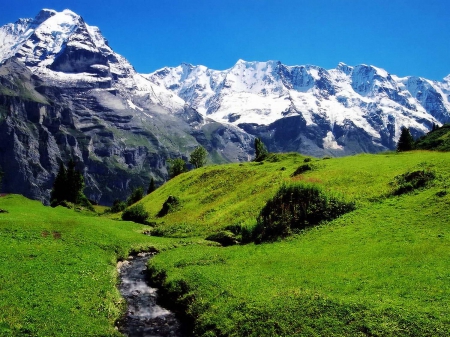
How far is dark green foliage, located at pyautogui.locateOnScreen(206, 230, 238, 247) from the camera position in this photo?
53500 millimetres

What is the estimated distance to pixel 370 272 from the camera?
2994 cm

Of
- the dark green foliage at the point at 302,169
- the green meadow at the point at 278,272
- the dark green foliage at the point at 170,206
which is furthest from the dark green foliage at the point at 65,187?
the dark green foliage at the point at 302,169

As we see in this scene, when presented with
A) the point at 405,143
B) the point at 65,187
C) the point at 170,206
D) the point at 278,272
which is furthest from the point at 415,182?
the point at 65,187

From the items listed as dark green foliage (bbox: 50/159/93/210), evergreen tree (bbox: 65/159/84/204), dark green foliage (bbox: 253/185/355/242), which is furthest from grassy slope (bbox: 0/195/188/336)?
evergreen tree (bbox: 65/159/84/204)

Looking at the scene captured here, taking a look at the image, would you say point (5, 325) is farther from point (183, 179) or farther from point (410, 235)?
point (183, 179)

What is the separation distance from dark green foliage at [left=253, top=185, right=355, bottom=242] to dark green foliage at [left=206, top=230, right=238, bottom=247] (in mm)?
3930

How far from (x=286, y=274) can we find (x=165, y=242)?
26.9 metres

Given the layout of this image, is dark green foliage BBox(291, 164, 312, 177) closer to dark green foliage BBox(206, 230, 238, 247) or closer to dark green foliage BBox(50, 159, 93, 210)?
dark green foliage BBox(206, 230, 238, 247)

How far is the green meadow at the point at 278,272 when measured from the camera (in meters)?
23.9

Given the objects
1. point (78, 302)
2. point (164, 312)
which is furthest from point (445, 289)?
point (78, 302)

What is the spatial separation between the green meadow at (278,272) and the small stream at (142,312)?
1.07m

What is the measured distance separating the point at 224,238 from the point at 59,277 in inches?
1030

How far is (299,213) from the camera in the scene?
49.2 m

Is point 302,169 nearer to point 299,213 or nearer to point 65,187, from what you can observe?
point 299,213
